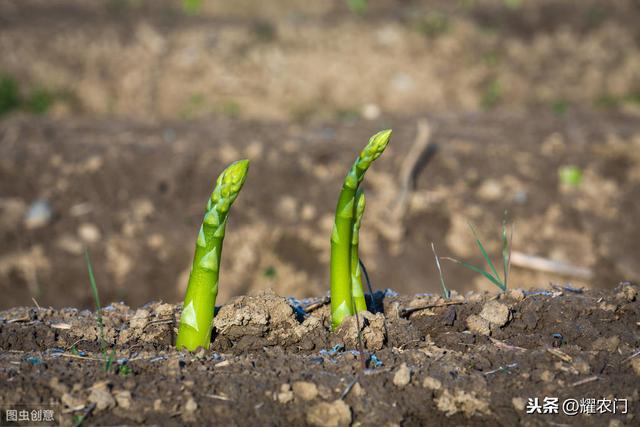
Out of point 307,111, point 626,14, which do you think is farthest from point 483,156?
point 626,14

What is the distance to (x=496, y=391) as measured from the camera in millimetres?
2053

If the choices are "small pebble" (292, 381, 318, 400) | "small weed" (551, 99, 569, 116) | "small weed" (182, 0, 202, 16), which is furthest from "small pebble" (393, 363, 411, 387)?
"small weed" (182, 0, 202, 16)

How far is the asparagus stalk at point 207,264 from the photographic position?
215 centimetres

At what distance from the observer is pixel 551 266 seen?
6188 millimetres

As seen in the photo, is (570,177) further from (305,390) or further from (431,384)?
→ (305,390)

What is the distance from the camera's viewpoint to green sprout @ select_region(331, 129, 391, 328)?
2.21 meters

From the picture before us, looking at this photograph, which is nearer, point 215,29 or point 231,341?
point 231,341

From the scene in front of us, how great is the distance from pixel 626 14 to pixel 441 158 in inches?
201

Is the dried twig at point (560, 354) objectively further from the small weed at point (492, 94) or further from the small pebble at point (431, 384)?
the small weed at point (492, 94)

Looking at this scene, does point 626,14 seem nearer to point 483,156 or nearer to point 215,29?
point 483,156

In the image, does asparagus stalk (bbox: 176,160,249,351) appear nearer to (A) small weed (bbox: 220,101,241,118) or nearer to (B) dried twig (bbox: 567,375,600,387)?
(B) dried twig (bbox: 567,375,600,387)

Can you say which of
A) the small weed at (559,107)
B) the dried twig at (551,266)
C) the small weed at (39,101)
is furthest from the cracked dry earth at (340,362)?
the small weed at (39,101)

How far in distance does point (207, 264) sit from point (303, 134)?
5.28 m

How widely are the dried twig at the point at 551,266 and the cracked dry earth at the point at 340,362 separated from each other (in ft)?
11.9
